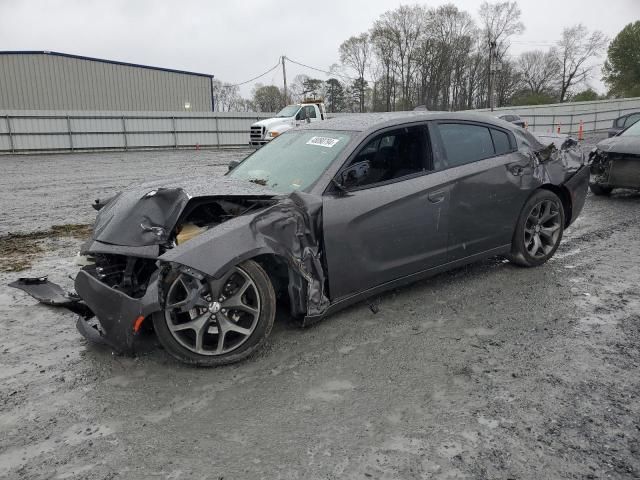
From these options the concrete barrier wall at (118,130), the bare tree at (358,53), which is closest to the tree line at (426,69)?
the bare tree at (358,53)

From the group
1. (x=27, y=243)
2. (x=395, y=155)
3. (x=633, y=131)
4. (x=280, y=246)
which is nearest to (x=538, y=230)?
(x=395, y=155)

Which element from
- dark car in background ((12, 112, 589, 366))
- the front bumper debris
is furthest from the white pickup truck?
the front bumper debris

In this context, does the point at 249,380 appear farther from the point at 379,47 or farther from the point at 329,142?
the point at 379,47

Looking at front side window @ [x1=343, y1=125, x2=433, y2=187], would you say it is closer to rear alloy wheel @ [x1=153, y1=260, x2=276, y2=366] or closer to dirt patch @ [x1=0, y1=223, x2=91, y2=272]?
rear alloy wheel @ [x1=153, y1=260, x2=276, y2=366]

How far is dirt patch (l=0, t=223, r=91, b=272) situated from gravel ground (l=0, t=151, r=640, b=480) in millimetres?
1006

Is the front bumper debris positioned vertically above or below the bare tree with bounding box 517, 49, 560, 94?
below

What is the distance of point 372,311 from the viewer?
400 cm

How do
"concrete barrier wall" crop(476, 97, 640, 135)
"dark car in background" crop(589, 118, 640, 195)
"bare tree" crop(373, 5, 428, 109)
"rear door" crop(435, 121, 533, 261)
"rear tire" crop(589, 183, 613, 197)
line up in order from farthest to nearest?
"bare tree" crop(373, 5, 428, 109) < "concrete barrier wall" crop(476, 97, 640, 135) < "rear tire" crop(589, 183, 613, 197) < "dark car in background" crop(589, 118, 640, 195) < "rear door" crop(435, 121, 533, 261)

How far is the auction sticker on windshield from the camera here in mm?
4013

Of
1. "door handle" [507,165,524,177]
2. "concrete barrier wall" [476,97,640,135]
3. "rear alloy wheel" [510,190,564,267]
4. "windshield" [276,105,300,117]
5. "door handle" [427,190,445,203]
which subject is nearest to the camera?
"door handle" [427,190,445,203]

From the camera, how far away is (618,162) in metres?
8.40

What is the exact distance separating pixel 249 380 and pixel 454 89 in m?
71.5

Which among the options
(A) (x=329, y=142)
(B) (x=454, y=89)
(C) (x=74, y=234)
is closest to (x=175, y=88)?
(C) (x=74, y=234)

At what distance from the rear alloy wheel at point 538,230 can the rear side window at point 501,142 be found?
57 cm
